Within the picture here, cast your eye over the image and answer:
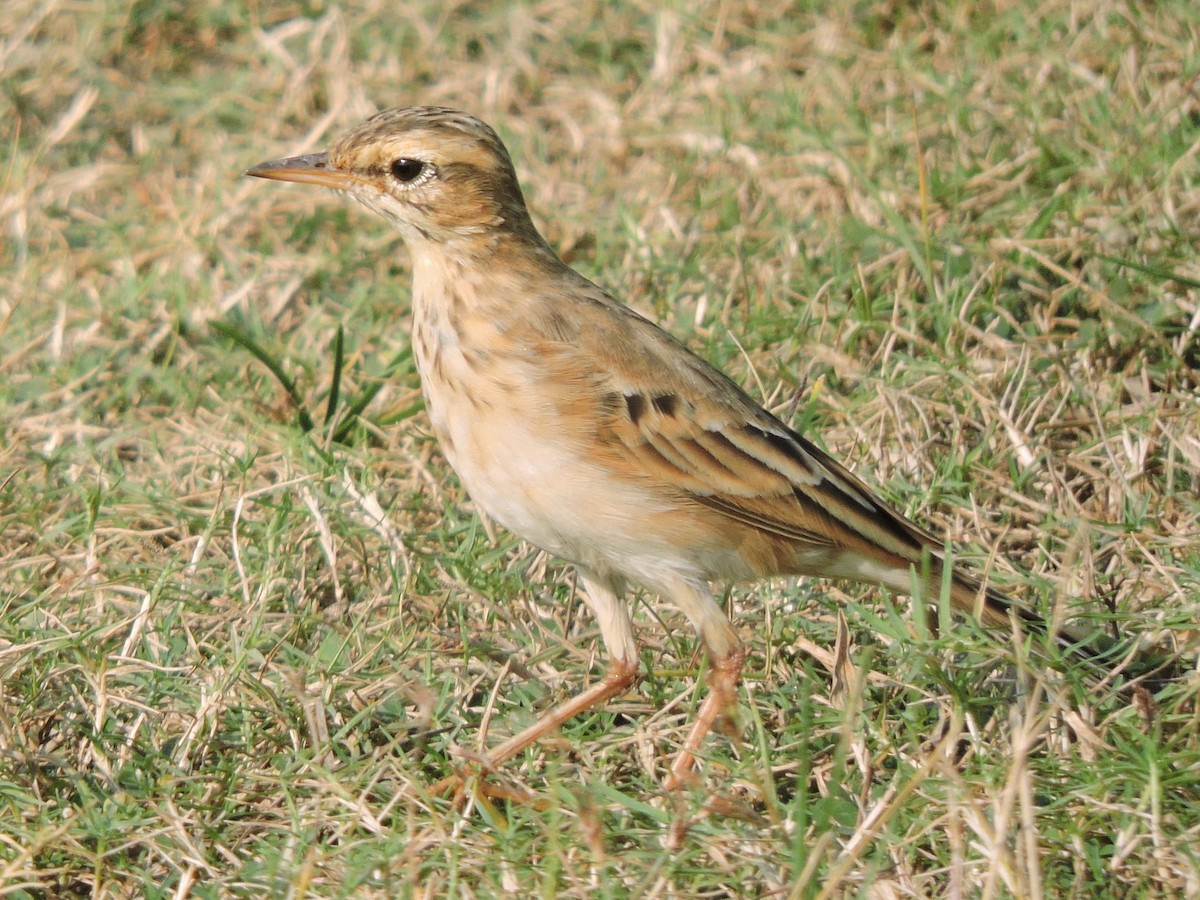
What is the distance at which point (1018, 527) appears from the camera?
19.2 ft

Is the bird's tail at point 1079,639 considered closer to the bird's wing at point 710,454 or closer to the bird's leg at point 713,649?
the bird's wing at point 710,454

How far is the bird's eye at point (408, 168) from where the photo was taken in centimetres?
525

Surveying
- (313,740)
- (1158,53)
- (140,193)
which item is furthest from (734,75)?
(313,740)

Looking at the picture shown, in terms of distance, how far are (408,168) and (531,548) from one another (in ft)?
4.75

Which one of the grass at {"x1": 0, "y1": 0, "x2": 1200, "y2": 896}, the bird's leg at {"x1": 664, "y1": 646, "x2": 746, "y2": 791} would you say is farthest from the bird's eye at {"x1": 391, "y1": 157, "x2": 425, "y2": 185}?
the bird's leg at {"x1": 664, "y1": 646, "x2": 746, "y2": 791}

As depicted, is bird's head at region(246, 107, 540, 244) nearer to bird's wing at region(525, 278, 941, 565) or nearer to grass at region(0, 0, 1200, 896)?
bird's wing at region(525, 278, 941, 565)

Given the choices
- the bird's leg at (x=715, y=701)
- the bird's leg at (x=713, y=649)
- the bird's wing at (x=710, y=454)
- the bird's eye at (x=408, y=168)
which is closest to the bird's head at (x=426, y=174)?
the bird's eye at (x=408, y=168)

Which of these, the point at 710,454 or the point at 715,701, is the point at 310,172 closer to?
the point at 710,454

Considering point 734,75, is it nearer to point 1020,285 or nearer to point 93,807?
point 1020,285

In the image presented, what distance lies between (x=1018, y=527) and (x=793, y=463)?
4.01ft

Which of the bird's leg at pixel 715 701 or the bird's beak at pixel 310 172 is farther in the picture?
the bird's beak at pixel 310 172

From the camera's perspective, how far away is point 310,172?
212 inches

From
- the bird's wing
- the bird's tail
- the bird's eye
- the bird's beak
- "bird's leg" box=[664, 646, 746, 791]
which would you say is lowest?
"bird's leg" box=[664, 646, 746, 791]

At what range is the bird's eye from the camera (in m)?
5.25
